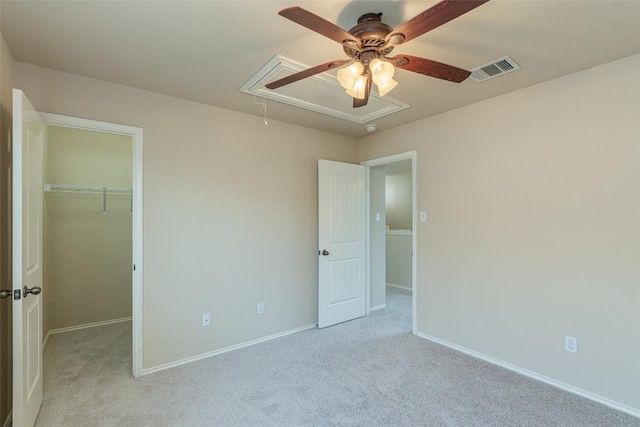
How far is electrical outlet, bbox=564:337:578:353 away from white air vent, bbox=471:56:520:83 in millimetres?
2119

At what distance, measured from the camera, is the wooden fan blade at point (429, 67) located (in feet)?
5.19

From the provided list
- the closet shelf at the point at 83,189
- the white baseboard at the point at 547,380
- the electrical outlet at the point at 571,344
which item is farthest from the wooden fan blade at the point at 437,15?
the closet shelf at the point at 83,189

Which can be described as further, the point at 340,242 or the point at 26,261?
the point at 340,242

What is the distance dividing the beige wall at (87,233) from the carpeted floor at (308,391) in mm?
592

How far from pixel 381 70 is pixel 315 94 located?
122 cm

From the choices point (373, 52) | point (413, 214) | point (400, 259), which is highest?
point (373, 52)

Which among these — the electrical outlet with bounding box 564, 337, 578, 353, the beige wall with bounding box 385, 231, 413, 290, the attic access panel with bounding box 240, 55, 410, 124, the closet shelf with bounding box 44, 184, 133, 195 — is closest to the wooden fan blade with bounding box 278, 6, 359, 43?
the attic access panel with bounding box 240, 55, 410, 124

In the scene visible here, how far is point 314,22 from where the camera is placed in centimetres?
128

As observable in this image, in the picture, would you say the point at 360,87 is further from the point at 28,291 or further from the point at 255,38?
the point at 28,291

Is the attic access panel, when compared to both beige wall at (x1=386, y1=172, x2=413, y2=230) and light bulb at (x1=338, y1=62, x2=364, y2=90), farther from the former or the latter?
beige wall at (x1=386, y1=172, x2=413, y2=230)

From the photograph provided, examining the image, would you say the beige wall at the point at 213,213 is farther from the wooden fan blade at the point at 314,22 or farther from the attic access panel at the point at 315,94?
the wooden fan blade at the point at 314,22

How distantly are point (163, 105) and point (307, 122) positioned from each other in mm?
1501

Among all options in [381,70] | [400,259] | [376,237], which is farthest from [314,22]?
[400,259]

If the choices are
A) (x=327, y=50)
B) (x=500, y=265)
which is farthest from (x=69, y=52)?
(x=500, y=265)
